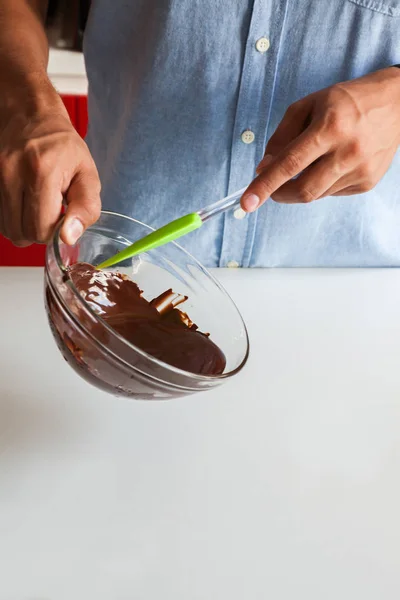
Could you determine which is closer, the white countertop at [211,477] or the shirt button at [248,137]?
the white countertop at [211,477]

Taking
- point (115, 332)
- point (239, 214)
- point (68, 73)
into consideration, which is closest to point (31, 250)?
point (68, 73)

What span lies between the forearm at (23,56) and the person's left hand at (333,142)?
0.25 m

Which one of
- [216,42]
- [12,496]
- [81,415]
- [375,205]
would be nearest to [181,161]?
[216,42]

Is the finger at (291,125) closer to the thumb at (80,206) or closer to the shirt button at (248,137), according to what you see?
the shirt button at (248,137)

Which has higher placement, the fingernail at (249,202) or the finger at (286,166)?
the finger at (286,166)

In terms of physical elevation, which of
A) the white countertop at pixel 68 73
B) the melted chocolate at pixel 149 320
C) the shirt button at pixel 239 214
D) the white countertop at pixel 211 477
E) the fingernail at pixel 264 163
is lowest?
the white countertop at pixel 68 73

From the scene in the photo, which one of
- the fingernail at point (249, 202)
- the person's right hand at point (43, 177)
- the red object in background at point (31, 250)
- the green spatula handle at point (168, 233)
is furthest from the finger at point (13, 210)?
the red object in background at point (31, 250)

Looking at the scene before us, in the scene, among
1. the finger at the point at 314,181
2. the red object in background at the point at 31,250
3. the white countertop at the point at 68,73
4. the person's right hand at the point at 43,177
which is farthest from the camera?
the white countertop at the point at 68,73

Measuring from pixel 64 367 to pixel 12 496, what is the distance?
0.58 feet

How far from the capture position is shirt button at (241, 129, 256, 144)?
877mm

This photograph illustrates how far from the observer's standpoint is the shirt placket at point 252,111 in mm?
813

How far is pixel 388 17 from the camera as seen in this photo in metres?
0.83

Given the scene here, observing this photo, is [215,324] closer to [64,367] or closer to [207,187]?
[64,367]

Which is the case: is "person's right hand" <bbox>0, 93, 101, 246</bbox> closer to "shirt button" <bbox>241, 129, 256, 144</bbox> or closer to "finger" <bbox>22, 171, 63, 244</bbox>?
"finger" <bbox>22, 171, 63, 244</bbox>
